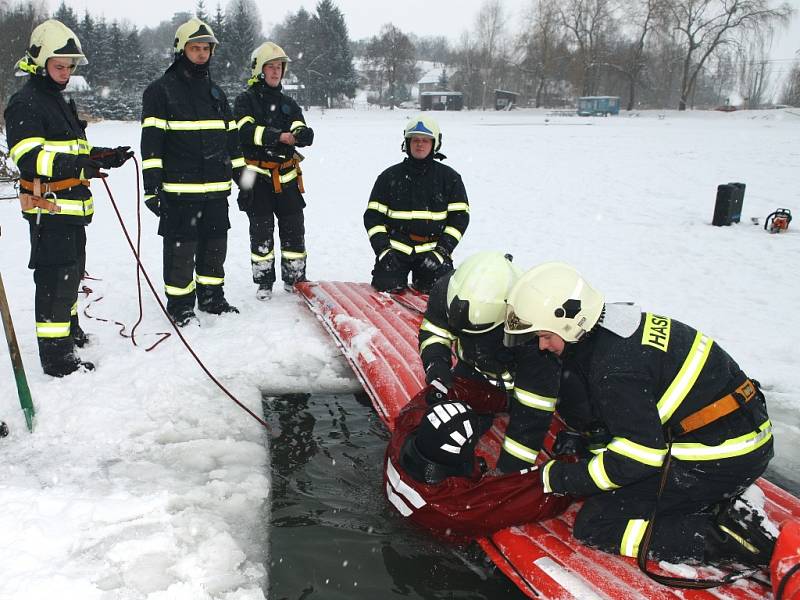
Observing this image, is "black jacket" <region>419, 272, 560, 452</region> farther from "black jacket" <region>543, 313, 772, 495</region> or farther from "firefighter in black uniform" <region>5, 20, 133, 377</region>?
"firefighter in black uniform" <region>5, 20, 133, 377</region>

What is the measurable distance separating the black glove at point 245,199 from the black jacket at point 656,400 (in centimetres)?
380

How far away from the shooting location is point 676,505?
8.71 feet

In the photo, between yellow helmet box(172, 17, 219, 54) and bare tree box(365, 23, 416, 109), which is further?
bare tree box(365, 23, 416, 109)

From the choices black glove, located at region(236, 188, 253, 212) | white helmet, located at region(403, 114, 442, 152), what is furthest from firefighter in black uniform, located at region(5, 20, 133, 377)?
white helmet, located at region(403, 114, 442, 152)

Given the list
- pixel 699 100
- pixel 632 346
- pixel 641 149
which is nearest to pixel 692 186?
pixel 641 149

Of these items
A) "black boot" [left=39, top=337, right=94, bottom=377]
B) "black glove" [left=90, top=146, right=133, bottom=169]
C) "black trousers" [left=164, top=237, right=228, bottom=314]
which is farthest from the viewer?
→ "black trousers" [left=164, top=237, right=228, bottom=314]

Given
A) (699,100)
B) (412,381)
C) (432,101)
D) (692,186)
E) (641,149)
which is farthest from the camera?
(699,100)

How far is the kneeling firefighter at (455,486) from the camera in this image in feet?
9.20

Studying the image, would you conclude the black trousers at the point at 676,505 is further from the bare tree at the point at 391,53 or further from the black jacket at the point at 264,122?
the bare tree at the point at 391,53

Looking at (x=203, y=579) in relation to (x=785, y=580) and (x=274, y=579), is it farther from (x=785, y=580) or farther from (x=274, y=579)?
(x=785, y=580)

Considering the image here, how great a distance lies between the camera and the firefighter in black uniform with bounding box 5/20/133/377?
379 centimetres

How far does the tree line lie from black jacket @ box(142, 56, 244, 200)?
31.2 m

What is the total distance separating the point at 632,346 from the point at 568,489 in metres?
0.68

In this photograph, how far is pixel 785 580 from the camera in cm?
220
